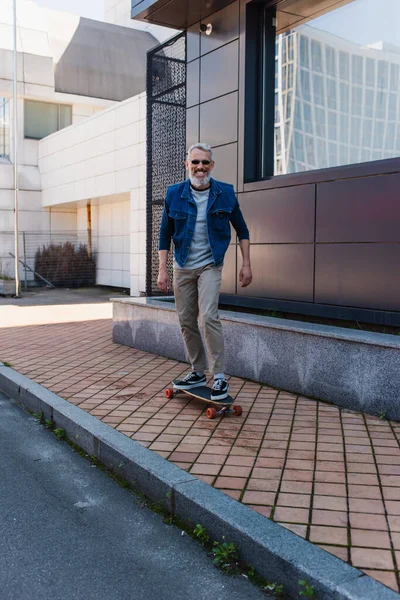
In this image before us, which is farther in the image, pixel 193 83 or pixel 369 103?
pixel 193 83

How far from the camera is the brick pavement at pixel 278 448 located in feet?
9.60

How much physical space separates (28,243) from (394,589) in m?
20.4

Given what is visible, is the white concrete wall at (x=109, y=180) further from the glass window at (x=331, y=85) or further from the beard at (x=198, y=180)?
the beard at (x=198, y=180)

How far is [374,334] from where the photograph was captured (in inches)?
199

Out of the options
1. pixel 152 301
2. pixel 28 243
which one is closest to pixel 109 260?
pixel 28 243

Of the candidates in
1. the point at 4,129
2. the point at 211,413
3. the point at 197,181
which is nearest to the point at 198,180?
the point at 197,181

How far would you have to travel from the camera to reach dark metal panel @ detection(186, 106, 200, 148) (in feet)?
27.8

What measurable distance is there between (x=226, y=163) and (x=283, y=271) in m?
1.82

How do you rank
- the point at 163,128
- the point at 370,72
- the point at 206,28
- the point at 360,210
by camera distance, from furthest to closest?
the point at 163,128 → the point at 206,28 → the point at 370,72 → the point at 360,210

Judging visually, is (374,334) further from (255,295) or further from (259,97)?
(259,97)

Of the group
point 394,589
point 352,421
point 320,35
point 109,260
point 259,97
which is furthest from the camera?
point 109,260

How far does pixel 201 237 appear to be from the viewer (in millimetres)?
4902

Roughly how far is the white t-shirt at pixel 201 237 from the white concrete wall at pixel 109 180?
10.5 meters

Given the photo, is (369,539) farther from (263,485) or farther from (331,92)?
(331,92)
